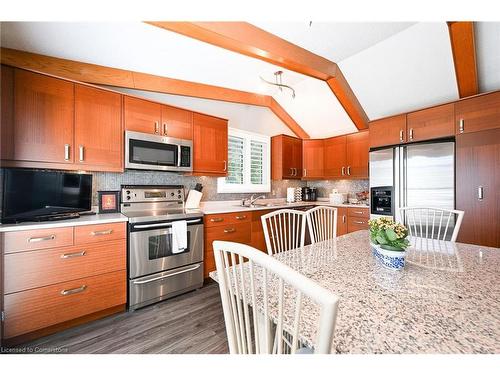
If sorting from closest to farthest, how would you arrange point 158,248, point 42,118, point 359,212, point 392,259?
point 392,259, point 42,118, point 158,248, point 359,212

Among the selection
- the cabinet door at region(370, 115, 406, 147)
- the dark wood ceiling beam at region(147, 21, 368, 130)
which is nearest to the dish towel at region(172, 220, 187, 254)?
the dark wood ceiling beam at region(147, 21, 368, 130)

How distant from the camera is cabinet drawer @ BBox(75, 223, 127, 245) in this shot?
174 centimetres

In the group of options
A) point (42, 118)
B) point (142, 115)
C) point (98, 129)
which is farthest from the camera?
point (142, 115)

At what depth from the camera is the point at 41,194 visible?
5.83ft

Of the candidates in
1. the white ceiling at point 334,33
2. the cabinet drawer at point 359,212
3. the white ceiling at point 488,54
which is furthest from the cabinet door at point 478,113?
the cabinet drawer at point 359,212

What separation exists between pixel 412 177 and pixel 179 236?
9.70 feet

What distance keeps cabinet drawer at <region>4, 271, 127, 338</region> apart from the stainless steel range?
0.14 m

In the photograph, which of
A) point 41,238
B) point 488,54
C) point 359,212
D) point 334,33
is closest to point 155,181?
point 41,238

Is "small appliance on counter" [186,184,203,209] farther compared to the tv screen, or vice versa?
"small appliance on counter" [186,184,203,209]

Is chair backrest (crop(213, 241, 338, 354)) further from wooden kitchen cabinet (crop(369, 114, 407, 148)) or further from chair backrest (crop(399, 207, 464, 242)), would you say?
wooden kitchen cabinet (crop(369, 114, 407, 148))

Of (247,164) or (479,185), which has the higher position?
(247,164)

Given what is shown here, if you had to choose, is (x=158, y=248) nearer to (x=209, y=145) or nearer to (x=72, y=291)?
(x=72, y=291)

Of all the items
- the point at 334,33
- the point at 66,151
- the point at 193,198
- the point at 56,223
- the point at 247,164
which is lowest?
the point at 56,223
